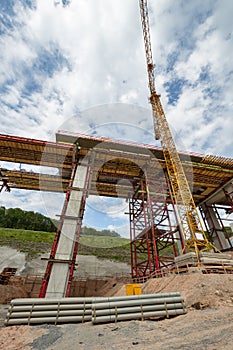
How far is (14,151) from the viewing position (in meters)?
23.4

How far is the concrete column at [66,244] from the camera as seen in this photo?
1514 centimetres

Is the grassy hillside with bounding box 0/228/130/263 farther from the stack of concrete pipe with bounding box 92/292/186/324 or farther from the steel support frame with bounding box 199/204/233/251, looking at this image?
the stack of concrete pipe with bounding box 92/292/186/324

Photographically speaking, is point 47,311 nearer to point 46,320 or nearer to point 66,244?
point 46,320

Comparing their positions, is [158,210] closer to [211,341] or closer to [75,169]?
[75,169]

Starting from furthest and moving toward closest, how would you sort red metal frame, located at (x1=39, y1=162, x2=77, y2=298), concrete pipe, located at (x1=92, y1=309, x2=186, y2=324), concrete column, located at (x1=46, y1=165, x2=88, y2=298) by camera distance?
concrete column, located at (x1=46, y1=165, x2=88, y2=298) < red metal frame, located at (x1=39, y1=162, x2=77, y2=298) < concrete pipe, located at (x1=92, y1=309, x2=186, y2=324)

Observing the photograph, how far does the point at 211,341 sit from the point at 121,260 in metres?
36.1

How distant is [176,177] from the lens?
24406mm

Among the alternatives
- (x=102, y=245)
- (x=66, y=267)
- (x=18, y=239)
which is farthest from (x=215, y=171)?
(x=18, y=239)

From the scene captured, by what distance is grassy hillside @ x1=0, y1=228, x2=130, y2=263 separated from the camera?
37375 millimetres

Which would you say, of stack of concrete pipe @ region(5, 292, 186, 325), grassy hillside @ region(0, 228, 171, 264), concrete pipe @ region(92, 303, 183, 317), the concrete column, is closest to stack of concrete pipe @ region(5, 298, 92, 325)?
stack of concrete pipe @ region(5, 292, 186, 325)

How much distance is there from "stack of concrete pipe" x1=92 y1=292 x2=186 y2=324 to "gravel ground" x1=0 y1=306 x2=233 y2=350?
0.93 ft

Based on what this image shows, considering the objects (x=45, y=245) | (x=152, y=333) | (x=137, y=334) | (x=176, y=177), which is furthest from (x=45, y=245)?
(x=152, y=333)

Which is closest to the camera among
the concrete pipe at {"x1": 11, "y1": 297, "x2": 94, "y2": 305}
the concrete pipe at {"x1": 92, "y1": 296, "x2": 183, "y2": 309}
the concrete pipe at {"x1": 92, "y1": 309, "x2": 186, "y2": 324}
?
the concrete pipe at {"x1": 92, "y1": 309, "x2": 186, "y2": 324}

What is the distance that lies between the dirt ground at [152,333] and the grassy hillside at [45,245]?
2835 cm
